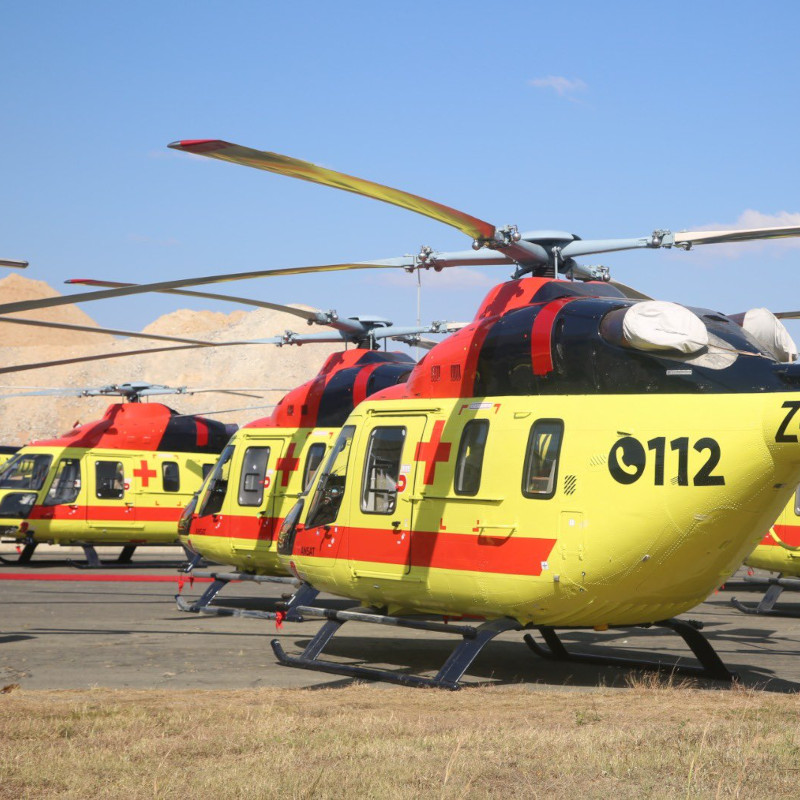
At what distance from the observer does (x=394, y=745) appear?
6562 millimetres

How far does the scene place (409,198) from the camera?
27.0 feet

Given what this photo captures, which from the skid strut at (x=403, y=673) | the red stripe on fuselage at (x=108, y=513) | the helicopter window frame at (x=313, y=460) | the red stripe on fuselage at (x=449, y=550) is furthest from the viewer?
the red stripe on fuselage at (x=108, y=513)

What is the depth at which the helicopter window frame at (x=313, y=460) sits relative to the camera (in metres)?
14.5

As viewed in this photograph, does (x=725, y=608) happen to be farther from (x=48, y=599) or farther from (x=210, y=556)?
(x=48, y=599)

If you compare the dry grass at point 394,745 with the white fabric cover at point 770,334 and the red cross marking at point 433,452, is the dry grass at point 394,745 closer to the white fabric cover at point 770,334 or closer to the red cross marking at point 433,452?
the red cross marking at point 433,452

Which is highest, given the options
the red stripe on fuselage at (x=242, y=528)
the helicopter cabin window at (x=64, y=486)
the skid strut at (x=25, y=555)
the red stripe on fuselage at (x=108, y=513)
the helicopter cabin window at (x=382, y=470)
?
the helicopter cabin window at (x=382, y=470)

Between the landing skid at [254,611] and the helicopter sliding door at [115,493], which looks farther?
the helicopter sliding door at [115,493]

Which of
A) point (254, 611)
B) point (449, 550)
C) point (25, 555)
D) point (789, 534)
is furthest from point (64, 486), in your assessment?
point (449, 550)

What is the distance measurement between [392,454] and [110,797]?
5.31 m

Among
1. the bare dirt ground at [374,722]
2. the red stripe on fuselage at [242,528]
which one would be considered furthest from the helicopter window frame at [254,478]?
the bare dirt ground at [374,722]

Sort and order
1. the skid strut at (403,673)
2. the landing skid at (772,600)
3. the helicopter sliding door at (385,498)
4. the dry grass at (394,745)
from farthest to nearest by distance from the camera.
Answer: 1. the landing skid at (772,600)
2. the helicopter sliding door at (385,498)
3. the skid strut at (403,673)
4. the dry grass at (394,745)

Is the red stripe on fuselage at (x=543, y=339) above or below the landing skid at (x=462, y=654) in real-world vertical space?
above

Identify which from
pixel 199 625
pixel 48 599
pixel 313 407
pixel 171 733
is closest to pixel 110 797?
pixel 171 733

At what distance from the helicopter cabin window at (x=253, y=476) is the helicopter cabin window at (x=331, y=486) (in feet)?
12.5
